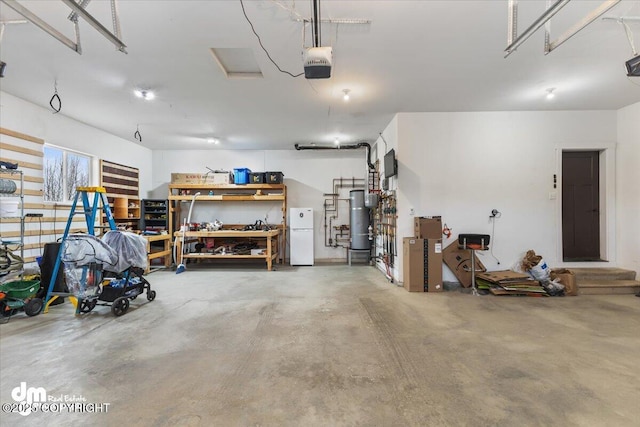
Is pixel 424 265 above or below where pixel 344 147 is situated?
below

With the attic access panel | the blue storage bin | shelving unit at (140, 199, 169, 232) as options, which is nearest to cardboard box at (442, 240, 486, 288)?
the attic access panel

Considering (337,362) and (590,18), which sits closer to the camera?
(590,18)

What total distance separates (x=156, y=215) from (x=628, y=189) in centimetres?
961

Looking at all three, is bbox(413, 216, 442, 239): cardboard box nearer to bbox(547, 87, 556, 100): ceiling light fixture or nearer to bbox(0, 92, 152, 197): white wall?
bbox(547, 87, 556, 100): ceiling light fixture

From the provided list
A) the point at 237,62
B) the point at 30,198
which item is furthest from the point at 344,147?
the point at 30,198

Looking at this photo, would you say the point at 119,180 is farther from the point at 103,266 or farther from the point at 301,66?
the point at 301,66

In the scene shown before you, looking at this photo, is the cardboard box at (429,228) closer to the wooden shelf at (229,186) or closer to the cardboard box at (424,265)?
the cardboard box at (424,265)

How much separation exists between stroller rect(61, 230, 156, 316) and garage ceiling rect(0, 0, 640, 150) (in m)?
2.10

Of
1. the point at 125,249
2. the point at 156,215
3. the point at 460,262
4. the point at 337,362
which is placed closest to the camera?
the point at 337,362

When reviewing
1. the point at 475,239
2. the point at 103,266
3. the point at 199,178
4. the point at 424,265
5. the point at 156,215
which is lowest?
the point at 424,265

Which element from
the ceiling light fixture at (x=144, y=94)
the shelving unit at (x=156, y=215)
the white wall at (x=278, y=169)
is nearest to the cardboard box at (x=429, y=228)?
the white wall at (x=278, y=169)

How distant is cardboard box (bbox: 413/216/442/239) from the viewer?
14.7 ft

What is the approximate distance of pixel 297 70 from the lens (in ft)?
11.0

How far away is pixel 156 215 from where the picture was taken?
22.9 ft
